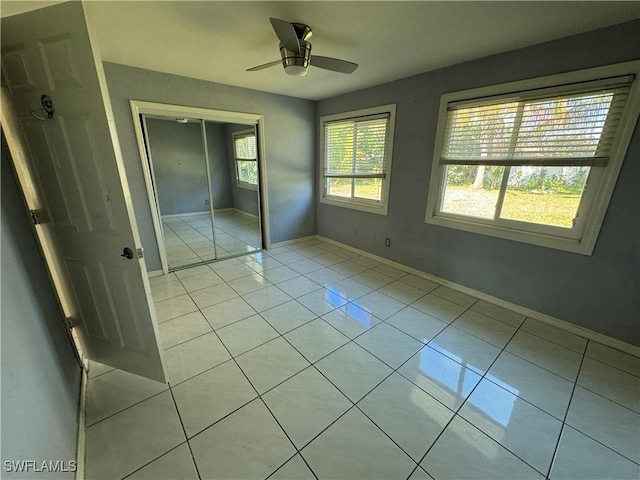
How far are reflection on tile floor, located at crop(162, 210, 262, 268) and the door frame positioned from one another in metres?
0.54

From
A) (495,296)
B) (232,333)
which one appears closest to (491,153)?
(495,296)

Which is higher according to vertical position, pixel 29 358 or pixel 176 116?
pixel 176 116

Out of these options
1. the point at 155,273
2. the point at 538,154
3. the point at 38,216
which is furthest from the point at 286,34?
the point at 155,273

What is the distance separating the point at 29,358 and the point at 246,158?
3.72 m

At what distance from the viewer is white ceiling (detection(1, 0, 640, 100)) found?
5.01ft

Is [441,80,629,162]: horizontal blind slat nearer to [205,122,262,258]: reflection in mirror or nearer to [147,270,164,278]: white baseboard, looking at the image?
[205,122,262,258]: reflection in mirror

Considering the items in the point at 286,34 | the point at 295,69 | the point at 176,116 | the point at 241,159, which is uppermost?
the point at 286,34

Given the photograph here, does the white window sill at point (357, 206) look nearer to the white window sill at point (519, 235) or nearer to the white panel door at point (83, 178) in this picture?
the white window sill at point (519, 235)

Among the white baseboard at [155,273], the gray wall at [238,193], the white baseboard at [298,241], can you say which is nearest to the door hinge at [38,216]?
the white baseboard at [155,273]

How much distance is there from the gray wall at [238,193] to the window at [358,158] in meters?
1.35

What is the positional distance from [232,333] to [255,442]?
941 mm

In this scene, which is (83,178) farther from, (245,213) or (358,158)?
(245,213)

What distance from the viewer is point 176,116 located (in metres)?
2.88

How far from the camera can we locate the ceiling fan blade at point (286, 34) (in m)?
1.47
